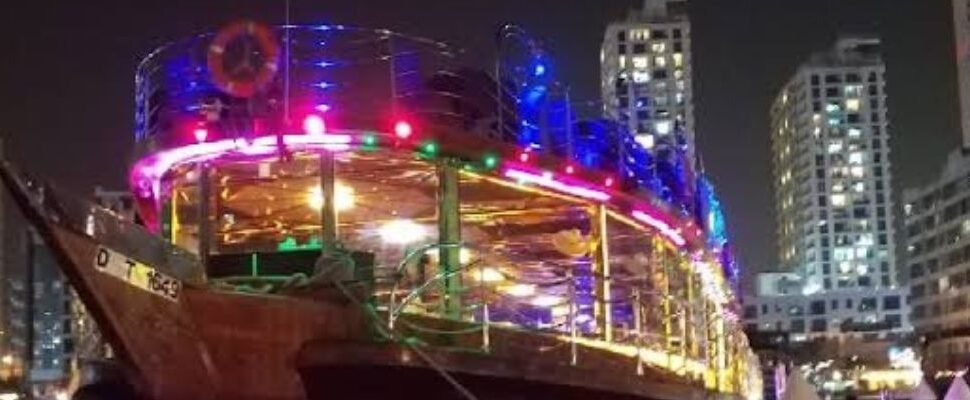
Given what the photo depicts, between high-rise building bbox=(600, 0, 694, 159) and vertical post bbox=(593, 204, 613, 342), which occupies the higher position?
high-rise building bbox=(600, 0, 694, 159)

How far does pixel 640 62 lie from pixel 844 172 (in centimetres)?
7609

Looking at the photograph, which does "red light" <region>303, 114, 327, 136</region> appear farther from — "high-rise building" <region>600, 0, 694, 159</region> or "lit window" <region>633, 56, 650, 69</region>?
"lit window" <region>633, 56, 650, 69</region>

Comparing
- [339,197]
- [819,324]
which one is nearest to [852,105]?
[819,324]

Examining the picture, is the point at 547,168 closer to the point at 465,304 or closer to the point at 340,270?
the point at 465,304

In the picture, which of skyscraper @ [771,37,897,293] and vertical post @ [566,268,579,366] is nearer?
vertical post @ [566,268,579,366]

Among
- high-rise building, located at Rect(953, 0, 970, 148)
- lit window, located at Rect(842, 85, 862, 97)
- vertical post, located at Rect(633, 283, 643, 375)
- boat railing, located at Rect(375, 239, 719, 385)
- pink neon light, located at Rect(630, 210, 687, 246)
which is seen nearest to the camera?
boat railing, located at Rect(375, 239, 719, 385)

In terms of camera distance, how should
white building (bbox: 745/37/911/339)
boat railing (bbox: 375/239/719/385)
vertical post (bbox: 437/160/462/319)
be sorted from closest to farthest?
boat railing (bbox: 375/239/719/385) < vertical post (bbox: 437/160/462/319) < white building (bbox: 745/37/911/339)

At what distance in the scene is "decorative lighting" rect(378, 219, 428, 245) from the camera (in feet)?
34.7

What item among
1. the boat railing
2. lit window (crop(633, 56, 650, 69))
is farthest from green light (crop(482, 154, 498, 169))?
lit window (crop(633, 56, 650, 69))

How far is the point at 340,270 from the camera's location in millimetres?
7531

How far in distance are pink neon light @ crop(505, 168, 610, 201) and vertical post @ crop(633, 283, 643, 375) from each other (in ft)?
2.52

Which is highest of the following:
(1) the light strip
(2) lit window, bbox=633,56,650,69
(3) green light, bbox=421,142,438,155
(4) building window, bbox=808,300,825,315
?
(2) lit window, bbox=633,56,650,69

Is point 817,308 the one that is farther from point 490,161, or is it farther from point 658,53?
point 490,161

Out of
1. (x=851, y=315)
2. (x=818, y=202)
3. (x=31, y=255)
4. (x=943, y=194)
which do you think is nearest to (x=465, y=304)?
(x=31, y=255)
